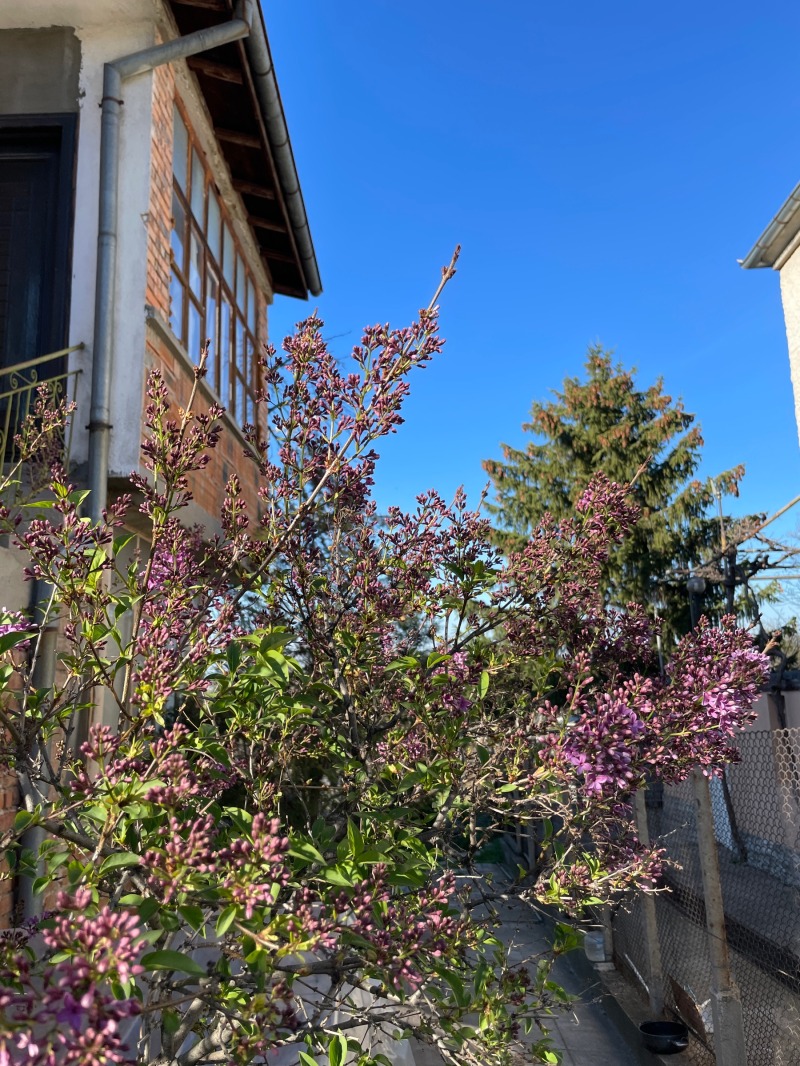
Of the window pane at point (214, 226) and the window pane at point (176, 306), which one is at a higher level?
the window pane at point (214, 226)

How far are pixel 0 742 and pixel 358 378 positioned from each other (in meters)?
1.31

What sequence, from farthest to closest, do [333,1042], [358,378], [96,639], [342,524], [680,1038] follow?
[680,1038]
[342,524]
[358,378]
[96,639]
[333,1042]

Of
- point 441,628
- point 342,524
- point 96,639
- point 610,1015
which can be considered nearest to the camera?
point 96,639

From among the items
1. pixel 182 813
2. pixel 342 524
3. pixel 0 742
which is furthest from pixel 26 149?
pixel 182 813

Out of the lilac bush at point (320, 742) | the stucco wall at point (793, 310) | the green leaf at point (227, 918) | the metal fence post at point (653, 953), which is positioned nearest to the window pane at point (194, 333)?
the lilac bush at point (320, 742)

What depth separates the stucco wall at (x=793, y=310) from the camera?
506 inches

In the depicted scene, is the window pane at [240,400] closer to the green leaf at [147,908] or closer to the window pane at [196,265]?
the window pane at [196,265]

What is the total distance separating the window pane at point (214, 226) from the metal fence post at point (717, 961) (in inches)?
200

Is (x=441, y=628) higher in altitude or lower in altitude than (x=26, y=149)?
lower

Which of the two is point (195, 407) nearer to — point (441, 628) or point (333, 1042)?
point (441, 628)

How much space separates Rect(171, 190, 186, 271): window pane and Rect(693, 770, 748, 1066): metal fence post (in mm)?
4379

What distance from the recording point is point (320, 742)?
3020mm

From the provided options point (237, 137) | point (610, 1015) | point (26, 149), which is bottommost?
point (610, 1015)

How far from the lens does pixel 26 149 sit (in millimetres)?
5277
